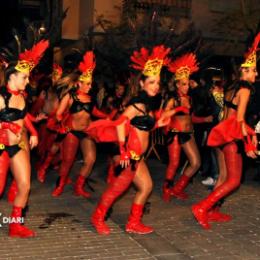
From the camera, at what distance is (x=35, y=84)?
411 inches

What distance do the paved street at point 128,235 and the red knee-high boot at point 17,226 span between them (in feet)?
0.34

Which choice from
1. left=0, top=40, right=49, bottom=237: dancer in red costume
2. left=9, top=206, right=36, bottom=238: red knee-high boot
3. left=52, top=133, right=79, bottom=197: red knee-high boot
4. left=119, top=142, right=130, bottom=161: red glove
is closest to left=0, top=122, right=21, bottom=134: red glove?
left=0, top=40, right=49, bottom=237: dancer in red costume

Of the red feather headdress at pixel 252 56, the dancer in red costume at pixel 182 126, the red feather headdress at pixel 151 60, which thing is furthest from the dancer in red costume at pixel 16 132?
the red feather headdress at pixel 252 56

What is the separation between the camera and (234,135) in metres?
5.83

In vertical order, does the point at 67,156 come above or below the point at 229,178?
below

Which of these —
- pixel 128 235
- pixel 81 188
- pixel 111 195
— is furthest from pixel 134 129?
pixel 81 188

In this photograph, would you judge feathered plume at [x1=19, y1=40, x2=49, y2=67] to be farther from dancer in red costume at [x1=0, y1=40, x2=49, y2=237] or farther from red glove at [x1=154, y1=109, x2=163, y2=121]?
red glove at [x1=154, y1=109, x2=163, y2=121]

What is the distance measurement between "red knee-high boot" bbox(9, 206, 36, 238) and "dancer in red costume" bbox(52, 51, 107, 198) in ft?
6.50

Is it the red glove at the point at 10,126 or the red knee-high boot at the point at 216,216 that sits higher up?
the red glove at the point at 10,126

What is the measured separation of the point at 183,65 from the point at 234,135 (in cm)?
166

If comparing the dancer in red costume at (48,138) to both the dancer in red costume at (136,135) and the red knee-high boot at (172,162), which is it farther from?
the dancer in red costume at (136,135)

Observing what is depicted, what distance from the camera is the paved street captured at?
5.08 meters

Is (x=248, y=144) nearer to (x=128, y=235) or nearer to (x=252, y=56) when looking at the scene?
(x=252, y=56)

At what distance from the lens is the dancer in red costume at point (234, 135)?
19.0 ft
